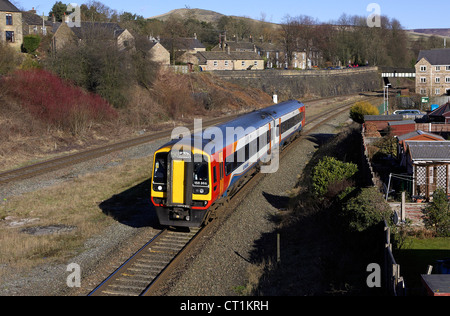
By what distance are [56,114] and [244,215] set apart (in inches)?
831

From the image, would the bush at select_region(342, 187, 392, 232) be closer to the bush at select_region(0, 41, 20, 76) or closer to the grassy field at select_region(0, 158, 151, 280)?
the grassy field at select_region(0, 158, 151, 280)

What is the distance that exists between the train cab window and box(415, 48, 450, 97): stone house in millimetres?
66121

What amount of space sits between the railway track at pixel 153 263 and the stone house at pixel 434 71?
6484cm

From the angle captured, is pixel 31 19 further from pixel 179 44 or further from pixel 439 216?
pixel 439 216

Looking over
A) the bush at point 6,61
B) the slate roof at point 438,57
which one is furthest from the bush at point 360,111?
the slate roof at point 438,57

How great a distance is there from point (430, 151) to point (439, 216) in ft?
13.6

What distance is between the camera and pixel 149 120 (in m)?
41.2

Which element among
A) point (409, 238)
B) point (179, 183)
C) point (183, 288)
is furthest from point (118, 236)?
point (409, 238)

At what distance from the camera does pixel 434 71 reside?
71438mm

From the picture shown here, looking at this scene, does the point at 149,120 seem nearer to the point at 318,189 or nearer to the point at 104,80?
the point at 104,80

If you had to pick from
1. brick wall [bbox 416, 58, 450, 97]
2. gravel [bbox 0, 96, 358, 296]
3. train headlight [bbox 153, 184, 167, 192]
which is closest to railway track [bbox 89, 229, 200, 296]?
gravel [bbox 0, 96, 358, 296]

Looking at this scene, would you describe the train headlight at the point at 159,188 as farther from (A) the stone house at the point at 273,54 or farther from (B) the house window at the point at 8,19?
(A) the stone house at the point at 273,54

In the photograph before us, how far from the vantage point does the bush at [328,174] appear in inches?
683

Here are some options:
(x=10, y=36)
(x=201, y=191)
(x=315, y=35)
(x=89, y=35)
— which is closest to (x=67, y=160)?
(x=201, y=191)
